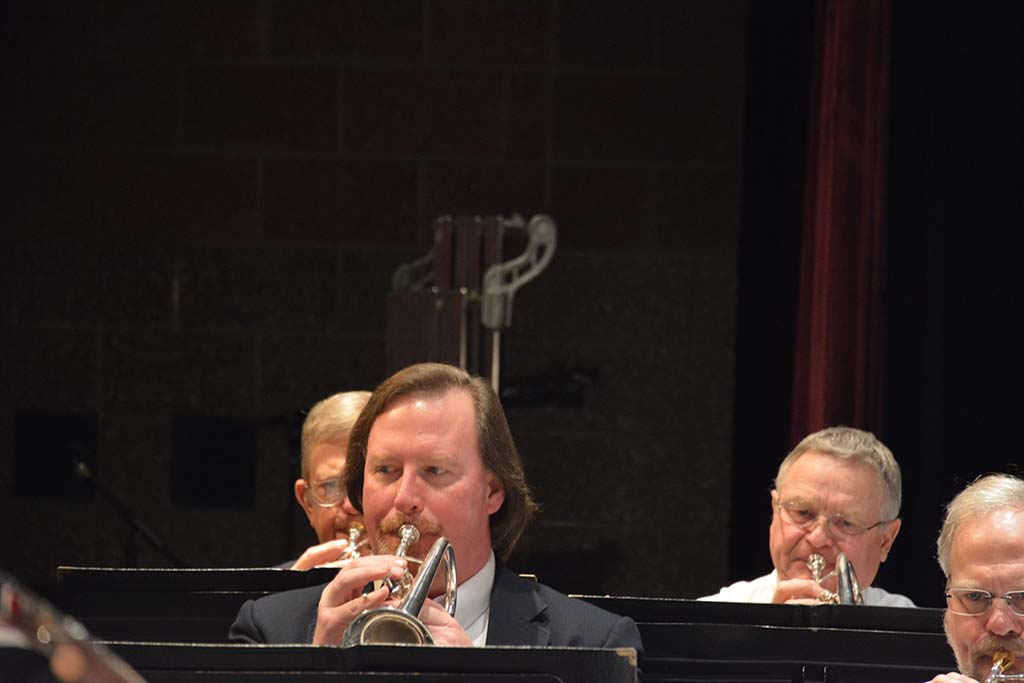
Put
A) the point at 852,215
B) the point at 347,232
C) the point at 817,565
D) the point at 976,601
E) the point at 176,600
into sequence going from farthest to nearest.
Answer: the point at 347,232, the point at 852,215, the point at 817,565, the point at 176,600, the point at 976,601

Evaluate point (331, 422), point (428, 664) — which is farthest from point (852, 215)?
point (428, 664)

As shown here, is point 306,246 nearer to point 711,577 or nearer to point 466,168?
point 466,168

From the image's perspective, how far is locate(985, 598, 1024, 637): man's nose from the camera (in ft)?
7.77

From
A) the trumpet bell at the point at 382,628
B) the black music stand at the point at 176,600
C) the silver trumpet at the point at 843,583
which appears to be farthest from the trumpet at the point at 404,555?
the silver trumpet at the point at 843,583

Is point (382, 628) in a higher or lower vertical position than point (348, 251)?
lower

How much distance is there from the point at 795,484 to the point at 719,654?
0.95m

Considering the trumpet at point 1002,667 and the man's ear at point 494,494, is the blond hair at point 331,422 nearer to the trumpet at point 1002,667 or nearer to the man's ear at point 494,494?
the man's ear at point 494,494

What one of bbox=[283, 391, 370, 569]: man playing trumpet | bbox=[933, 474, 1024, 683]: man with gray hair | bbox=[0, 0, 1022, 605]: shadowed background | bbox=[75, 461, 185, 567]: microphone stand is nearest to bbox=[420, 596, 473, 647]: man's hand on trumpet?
bbox=[933, 474, 1024, 683]: man with gray hair

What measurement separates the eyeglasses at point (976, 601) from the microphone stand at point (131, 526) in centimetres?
312

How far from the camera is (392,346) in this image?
4832 millimetres

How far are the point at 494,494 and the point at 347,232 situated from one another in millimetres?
2938

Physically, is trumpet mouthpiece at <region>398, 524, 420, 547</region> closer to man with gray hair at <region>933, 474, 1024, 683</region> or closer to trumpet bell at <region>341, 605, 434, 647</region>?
trumpet bell at <region>341, 605, 434, 647</region>

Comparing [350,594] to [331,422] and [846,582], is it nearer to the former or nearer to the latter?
[331,422]

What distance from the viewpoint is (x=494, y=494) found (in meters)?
2.82
